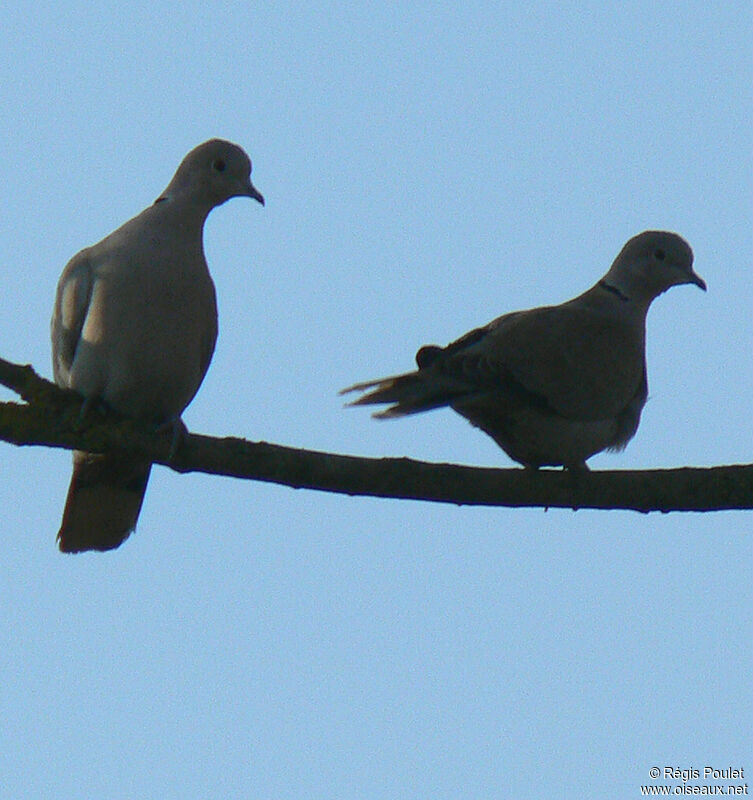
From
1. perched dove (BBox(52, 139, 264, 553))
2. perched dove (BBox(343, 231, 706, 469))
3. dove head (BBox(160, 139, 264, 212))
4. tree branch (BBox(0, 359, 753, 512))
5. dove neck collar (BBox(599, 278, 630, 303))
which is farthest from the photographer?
dove neck collar (BBox(599, 278, 630, 303))

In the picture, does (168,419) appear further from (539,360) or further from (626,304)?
(626,304)

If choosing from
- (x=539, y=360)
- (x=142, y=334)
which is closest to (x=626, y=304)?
(x=539, y=360)

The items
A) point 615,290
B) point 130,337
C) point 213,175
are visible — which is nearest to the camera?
point 130,337

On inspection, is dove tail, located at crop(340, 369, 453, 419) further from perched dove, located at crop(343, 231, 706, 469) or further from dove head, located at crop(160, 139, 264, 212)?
dove head, located at crop(160, 139, 264, 212)

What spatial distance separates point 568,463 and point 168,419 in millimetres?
1590

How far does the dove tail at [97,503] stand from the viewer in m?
4.81

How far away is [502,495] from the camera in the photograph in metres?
4.06

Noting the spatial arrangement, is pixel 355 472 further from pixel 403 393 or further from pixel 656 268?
pixel 656 268

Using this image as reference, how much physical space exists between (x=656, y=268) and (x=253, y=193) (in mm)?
1942

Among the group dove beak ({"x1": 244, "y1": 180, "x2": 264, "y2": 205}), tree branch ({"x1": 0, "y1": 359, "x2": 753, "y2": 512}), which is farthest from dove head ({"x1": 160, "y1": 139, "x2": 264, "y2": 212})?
tree branch ({"x1": 0, "y1": 359, "x2": 753, "y2": 512})

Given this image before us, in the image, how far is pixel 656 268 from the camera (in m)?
6.12

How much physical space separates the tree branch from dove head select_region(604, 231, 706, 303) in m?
2.09

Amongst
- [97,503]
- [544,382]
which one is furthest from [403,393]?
[97,503]

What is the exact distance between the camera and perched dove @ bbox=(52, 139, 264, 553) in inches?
179
